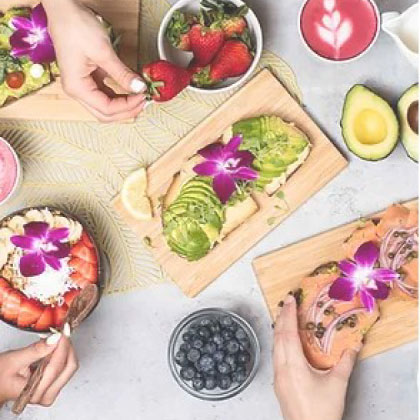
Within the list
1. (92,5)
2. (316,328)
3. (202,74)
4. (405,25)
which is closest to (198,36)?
(202,74)

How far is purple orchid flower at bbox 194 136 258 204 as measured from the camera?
1404 mm

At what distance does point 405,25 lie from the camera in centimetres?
135

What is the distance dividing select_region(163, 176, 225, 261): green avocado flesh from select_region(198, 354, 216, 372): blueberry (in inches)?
5.9

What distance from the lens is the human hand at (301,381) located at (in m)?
1.38

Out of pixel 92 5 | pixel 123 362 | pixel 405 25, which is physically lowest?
pixel 123 362

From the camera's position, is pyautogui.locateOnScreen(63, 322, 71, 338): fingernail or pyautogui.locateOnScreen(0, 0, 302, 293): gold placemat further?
pyautogui.locateOnScreen(0, 0, 302, 293): gold placemat

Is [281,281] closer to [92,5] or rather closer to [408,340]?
[408,340]

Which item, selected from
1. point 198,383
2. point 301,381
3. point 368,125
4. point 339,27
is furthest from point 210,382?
point 339,27

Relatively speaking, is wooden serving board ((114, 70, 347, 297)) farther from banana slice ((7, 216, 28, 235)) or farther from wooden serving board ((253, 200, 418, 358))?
banana slice ((7, 216, 28, 235))

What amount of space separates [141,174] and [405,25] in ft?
1.44

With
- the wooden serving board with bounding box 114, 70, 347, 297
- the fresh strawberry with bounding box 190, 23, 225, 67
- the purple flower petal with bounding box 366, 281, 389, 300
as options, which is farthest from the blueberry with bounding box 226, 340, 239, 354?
the fresh strawberry with bounding box 190, 23, 225, 67

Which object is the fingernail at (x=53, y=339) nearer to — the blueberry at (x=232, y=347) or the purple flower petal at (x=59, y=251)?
the purple flower petal at (x=59, y=251)

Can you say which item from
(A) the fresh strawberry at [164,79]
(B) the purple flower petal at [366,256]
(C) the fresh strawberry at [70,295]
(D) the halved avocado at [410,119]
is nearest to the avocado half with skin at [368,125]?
(D) the halved avocado at [410,119]

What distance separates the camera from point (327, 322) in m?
1.40
